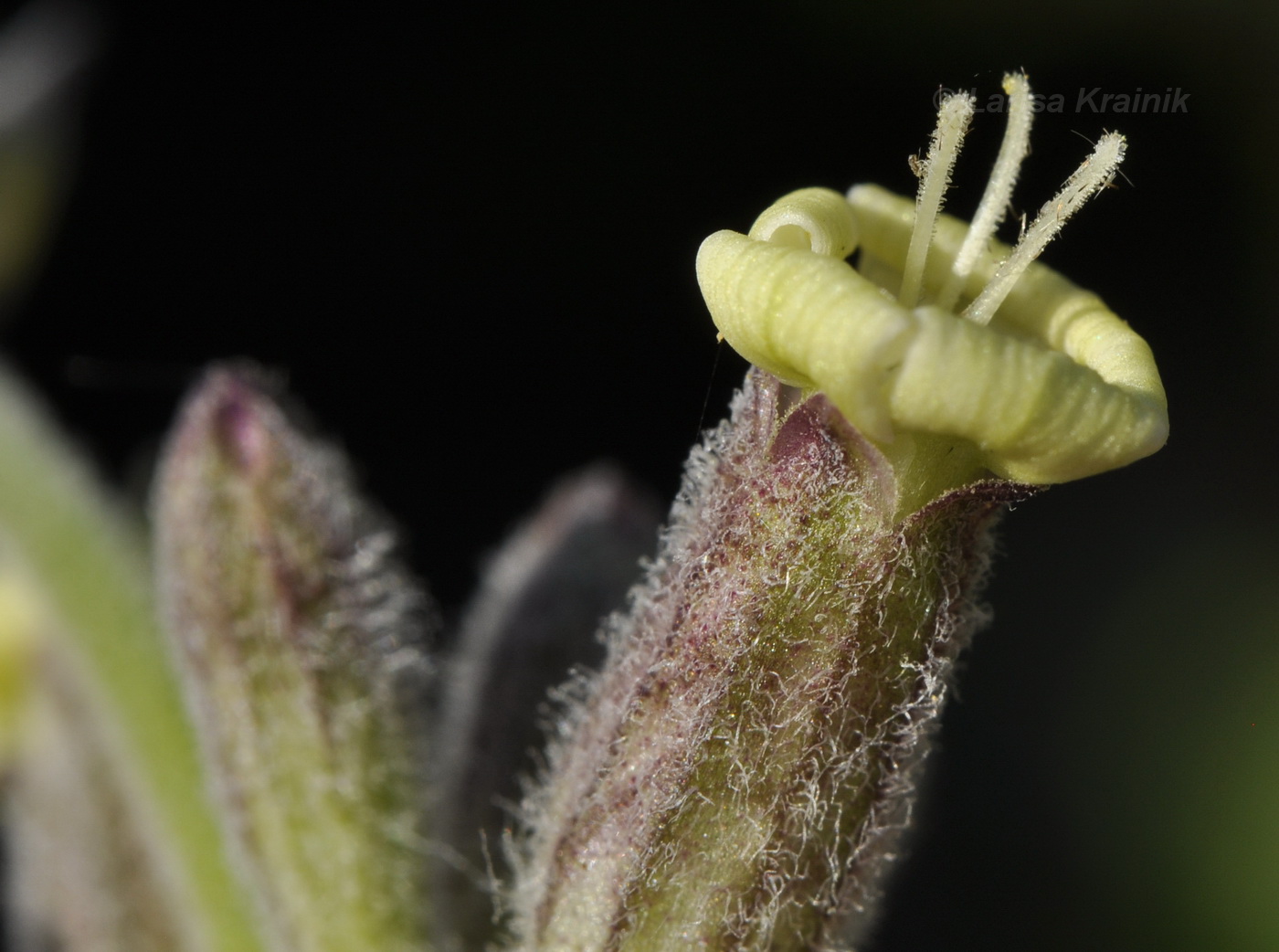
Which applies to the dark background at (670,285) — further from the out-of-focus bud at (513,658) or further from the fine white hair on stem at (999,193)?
the fine white hair on stem at (999,193)

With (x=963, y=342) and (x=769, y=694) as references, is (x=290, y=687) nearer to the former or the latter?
(x=769, y=694)

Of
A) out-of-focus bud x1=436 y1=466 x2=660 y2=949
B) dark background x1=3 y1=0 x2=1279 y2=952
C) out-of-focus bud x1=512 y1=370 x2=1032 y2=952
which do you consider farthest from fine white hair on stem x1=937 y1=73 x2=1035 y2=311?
dark background x1=3 y1=0 x2=1279 y2=952

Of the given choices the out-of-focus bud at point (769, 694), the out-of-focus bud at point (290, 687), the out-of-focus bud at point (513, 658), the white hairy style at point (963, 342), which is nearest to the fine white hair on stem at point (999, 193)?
the white hairy style at point (963, 342)

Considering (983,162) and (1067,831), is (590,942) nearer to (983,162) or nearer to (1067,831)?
(1067,831)

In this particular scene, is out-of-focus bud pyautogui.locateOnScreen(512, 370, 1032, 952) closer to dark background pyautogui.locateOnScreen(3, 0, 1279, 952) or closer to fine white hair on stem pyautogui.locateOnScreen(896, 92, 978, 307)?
fine white hair on stem pyautogui.locateOnScreen(896, 92, 978, 307)

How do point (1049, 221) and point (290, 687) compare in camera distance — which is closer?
point (1049, 221)

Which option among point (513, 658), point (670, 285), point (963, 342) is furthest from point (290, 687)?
point (670, 285)
